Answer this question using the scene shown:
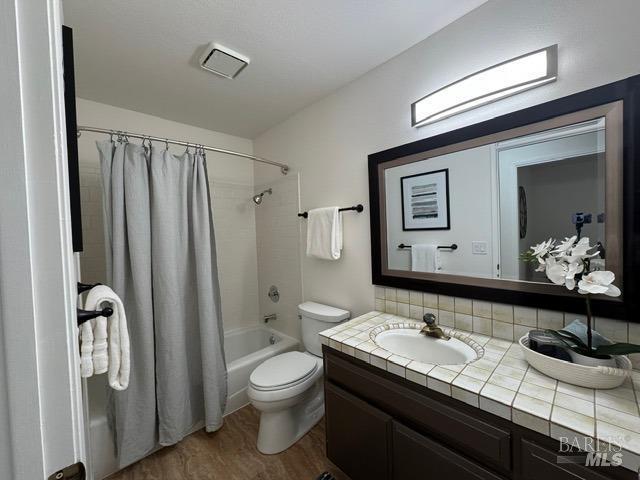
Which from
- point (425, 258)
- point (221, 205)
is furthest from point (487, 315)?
point (221, 205)

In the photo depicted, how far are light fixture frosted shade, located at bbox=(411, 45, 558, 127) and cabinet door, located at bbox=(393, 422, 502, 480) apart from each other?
4.80ft

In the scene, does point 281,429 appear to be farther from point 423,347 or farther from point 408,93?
point 408,93

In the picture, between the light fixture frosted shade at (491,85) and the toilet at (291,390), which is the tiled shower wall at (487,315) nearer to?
the toilet at (291,390)

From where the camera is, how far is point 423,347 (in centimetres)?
132

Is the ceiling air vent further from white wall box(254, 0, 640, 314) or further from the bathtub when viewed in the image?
the bathtub

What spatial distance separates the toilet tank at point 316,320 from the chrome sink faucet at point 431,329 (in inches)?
23.7

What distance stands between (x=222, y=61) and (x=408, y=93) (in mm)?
1098

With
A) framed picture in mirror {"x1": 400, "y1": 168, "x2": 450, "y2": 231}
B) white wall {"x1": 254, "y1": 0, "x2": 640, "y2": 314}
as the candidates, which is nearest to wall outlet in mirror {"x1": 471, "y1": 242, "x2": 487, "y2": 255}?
framed picture in mirror {"x1": 400, "y1": 168, "x2": 450, "y2": 231}

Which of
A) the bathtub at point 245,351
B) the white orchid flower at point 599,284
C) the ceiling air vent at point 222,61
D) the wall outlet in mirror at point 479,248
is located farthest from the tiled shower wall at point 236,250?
the white orchid flower at point 599,284

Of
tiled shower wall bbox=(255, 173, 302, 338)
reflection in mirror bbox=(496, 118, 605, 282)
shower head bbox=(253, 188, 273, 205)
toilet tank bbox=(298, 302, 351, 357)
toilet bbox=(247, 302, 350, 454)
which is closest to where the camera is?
reflection in mirror bbox=(496, 118, 605, 282)

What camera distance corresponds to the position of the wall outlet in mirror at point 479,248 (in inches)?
49.9

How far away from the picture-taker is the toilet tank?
1.79 metres

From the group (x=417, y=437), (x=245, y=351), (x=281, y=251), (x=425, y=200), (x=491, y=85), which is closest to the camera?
(x=417, y=437)

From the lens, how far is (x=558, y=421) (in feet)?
2.29
